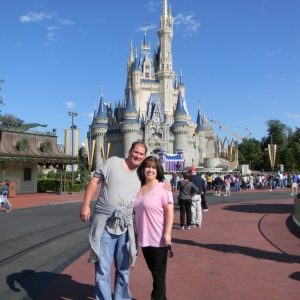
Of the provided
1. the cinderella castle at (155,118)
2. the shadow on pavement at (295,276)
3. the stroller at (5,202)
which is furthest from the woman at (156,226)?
the cinderella castle at (155,118)

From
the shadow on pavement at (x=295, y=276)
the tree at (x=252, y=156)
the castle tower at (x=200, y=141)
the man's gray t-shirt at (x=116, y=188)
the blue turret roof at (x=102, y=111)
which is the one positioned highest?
the blue turret roof at (x=102, y=111)

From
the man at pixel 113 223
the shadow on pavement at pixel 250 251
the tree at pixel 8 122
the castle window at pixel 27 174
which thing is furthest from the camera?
the tree at pixel 8 122

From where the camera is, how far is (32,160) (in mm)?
21734

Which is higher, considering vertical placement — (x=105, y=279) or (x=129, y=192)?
(x=129, y=192)

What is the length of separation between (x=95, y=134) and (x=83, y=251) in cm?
6512

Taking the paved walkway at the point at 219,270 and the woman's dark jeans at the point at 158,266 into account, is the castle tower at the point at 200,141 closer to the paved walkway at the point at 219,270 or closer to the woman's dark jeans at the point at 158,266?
the paved walkway at the point at 219,270

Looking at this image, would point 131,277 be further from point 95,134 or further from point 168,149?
point 95,134

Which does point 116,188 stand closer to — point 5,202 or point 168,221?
point 168,221

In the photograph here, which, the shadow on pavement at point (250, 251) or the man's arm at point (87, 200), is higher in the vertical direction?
the man's arm at point (87, 200)

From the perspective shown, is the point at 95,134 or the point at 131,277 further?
the point at 95,134

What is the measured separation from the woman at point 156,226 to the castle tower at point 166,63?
69.0 metres

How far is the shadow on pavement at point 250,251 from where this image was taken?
5.58 m

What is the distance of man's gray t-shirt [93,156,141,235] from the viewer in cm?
343

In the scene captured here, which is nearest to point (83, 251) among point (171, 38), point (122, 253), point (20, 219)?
point (122, 253)
